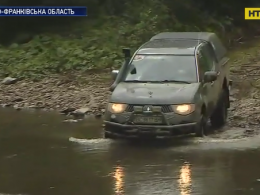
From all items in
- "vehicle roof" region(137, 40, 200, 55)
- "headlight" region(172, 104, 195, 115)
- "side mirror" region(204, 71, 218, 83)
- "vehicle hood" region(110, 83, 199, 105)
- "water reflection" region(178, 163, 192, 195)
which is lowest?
"water reflection" region(178, 163, 192, 195)

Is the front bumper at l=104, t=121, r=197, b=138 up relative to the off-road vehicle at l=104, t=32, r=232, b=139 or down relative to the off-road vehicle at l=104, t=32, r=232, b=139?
down

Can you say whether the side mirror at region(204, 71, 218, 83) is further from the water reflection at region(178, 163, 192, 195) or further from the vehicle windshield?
the water reflection at region(178, 163, 192, 195)

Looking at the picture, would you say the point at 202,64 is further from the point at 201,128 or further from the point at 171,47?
the point at 201,128

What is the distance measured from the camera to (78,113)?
14.5m

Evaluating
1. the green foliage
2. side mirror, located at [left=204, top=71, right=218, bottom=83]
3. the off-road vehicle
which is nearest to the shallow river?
the off-road vehicle

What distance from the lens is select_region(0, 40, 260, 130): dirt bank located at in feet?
47.0

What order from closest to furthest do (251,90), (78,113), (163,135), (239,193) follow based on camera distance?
(239,193)
(163,135)
(78,113)
(251,90)

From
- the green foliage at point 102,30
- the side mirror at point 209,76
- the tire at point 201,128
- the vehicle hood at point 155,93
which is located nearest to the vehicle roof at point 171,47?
the side mirror at point 209,76

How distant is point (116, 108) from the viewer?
11.0 metres

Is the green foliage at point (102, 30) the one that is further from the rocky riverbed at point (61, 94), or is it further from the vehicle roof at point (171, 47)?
the vehicle roof at point (171, 47)

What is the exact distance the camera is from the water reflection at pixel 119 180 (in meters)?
8.36

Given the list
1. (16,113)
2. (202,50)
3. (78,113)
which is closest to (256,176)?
(202,50)

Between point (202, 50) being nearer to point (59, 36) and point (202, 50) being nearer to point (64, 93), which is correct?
point (64, 93)

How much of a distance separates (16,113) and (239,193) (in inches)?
310
